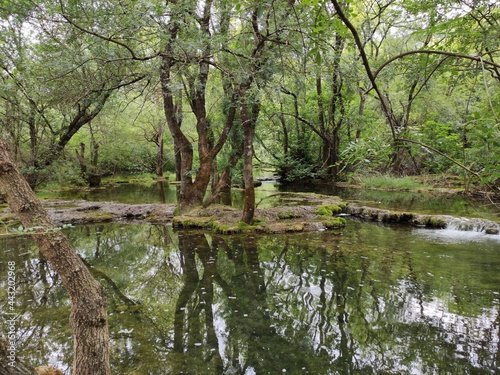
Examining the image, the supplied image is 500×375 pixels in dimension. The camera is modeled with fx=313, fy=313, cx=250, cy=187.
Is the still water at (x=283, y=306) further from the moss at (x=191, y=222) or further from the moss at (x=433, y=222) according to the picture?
the moss at (x=191, y=222)

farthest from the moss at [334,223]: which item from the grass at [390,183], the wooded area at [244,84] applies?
the grass at [390,183]

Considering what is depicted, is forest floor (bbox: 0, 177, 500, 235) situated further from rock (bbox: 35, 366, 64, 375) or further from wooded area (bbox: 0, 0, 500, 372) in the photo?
rock (bbox: 35, 366, 64, 375)

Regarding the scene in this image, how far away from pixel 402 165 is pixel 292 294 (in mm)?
21614

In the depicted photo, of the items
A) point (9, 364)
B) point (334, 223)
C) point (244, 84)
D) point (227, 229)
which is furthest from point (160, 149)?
point (9, 364)

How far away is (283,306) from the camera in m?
5.26

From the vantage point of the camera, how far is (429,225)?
10.7 metres

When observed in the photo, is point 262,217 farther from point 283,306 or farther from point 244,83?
point 283,306

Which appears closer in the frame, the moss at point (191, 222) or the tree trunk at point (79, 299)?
the tree trunk at point (79, 299)

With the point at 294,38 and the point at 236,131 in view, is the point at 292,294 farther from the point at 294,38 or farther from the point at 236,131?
the point at 236,131

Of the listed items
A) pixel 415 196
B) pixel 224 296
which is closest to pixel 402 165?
pixel 415 196

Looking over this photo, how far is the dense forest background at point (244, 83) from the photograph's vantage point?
244cm

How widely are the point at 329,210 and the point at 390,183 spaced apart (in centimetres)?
957

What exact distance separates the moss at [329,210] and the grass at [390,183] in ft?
27.4

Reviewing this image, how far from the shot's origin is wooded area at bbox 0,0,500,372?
96.0 inches
